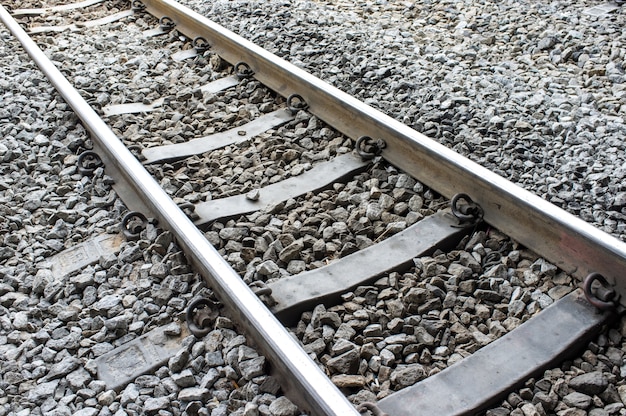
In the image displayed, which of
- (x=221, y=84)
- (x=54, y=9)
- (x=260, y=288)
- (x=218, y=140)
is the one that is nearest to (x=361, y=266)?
(x=260, y=288)

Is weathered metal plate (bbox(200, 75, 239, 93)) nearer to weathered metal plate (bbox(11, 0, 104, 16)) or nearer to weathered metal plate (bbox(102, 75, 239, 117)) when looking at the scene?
weathered metal plate (bbox(102, 75, 239, 117))

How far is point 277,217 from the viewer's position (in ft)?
12.6

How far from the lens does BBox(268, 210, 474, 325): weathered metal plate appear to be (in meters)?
3.19

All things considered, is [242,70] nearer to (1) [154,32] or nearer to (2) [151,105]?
(2) [151,105]

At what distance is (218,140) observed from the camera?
4.73 m

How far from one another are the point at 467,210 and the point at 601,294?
2.74 ft

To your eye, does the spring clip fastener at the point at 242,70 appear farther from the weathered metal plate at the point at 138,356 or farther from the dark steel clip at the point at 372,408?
the dark steel clip at the point at 372,408

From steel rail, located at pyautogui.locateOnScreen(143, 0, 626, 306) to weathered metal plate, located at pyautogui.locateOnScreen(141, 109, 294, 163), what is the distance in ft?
0.86

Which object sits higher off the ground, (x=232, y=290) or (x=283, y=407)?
(x=232, y=290)

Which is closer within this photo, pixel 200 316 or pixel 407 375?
pixel 407 375

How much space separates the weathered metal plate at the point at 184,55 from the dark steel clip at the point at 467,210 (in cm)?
338

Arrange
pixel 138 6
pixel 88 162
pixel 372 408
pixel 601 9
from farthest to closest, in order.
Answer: pixel 138 6 < pixel 601 9 < pixel 88 162 < pixel 372 408

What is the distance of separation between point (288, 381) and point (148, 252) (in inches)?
49.6

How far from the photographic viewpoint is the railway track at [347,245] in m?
2.82
